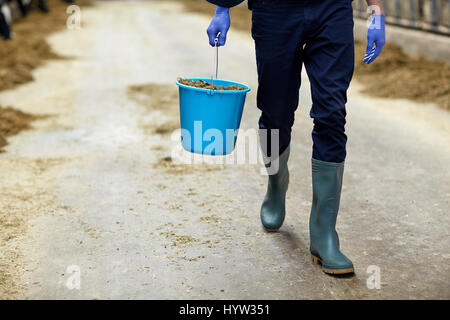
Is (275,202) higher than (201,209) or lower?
higher

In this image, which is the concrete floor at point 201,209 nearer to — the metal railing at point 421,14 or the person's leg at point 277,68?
the person's leg at point 277,68

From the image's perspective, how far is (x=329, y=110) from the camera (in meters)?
2.41

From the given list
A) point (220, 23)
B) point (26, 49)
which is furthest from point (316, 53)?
point (26, 49)

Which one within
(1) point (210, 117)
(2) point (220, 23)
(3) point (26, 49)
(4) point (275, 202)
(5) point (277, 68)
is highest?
(2) point (220, 23)

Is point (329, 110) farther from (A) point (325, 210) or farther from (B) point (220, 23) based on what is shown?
(B) point (220, 23)

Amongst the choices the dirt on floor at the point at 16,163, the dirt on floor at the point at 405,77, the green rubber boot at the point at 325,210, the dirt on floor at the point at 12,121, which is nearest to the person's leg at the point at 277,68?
the green rubber boot at the point at 325,210

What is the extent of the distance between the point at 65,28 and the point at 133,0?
1092 cm

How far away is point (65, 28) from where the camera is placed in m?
12.4

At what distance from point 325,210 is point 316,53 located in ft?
2.08

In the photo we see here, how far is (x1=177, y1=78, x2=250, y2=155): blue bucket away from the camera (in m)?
2.80

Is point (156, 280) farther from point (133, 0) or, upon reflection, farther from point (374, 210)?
point (133, 0)

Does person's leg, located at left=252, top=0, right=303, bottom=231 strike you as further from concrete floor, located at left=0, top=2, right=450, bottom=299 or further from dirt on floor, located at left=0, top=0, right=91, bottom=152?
dirt on floor, located at left=0, top=0, right=91, bottom=152

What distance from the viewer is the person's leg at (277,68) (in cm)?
245
